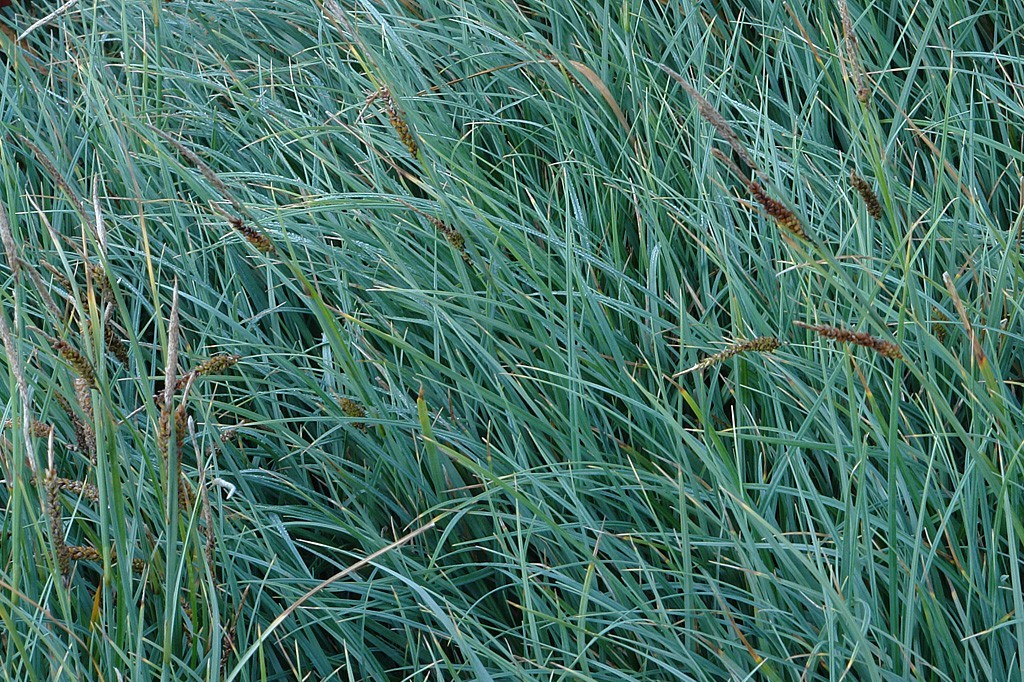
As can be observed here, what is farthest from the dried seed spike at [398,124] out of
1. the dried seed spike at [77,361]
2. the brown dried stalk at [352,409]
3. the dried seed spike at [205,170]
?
the dried seed spike at [77,361]

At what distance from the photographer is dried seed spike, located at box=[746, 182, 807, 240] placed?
83 centimetres

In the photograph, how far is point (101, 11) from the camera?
259 cm

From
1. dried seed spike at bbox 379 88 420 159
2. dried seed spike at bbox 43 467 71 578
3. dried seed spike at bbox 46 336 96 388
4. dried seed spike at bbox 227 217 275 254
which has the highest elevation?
dried seed spike at bbox 379 88 420 159

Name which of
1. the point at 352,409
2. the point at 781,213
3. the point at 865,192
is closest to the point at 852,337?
the point at 781,213

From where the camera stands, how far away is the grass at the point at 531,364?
1.13 m

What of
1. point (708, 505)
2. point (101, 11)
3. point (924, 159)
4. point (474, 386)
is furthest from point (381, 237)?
point (101, 11)

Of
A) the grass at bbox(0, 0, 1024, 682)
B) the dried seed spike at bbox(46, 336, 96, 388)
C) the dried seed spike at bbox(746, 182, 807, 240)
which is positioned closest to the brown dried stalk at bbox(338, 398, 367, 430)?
the grass at bbox(0, 0, 1024, 682)

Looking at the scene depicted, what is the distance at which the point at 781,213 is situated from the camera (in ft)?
2.75

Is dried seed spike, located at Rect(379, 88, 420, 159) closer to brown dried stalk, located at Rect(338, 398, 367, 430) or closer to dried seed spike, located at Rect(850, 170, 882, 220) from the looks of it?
brown dried stalk, located at Rect(338, 398, 367, 430)

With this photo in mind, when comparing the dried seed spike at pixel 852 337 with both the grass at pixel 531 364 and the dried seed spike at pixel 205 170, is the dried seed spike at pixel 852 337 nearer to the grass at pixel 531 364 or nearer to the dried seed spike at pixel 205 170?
the grass at pixel 531 364

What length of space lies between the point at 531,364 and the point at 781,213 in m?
0.73

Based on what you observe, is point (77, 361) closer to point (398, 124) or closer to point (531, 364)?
point (398, 124)

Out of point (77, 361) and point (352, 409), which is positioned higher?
point (77, 361)

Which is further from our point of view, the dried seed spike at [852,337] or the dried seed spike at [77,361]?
the dried seed spike at [77,361]
